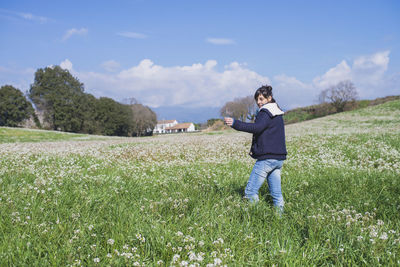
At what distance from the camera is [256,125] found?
5.07 meters

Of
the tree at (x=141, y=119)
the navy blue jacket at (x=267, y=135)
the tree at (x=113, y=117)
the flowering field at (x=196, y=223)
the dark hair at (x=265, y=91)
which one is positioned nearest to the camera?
the flowering field at (x=196, y=223)

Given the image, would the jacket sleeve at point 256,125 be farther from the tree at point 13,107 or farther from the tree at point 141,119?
the tree at point 141,119

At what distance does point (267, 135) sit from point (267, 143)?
0.17 meters

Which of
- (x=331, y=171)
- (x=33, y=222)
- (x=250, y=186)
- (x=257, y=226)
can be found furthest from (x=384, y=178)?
(x=33, y=222)

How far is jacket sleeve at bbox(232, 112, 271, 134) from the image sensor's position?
4.98 m

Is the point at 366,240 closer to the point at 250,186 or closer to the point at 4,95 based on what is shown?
the point at 250,186

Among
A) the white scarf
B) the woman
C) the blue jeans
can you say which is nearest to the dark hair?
the woman

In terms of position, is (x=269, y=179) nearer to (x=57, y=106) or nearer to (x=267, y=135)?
(x=267, y=135)

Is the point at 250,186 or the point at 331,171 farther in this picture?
the point at 331,171

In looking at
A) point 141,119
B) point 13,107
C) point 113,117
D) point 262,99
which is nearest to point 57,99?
point 13,107

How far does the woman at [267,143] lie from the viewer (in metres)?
5.11

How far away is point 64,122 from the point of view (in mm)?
64438

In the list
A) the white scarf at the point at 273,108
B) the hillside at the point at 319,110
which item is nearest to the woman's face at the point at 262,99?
the white scarf at the point at 273,108

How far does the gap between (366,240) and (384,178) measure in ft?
14.1
